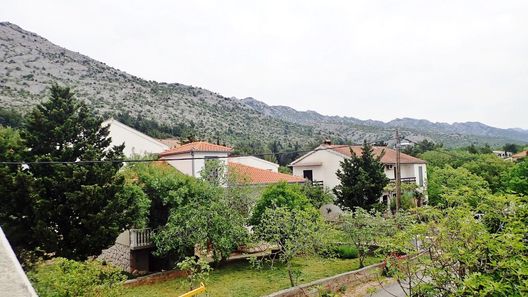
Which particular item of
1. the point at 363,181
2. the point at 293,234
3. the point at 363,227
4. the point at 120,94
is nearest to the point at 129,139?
the point at 293,234

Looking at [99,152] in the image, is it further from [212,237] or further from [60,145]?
[212,237]

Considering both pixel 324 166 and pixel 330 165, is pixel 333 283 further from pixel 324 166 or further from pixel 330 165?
pixel 324 166

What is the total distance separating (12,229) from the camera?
46.3ft

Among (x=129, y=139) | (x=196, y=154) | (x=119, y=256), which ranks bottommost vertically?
(x=119, y=256)

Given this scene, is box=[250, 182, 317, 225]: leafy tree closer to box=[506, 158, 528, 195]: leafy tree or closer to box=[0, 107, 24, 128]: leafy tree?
box=[506, 158, 528, 195]: leafy tree

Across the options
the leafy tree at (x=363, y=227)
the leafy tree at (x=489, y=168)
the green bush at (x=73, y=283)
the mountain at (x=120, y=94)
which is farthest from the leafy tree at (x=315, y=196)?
the mountain at (x=120, y=94)

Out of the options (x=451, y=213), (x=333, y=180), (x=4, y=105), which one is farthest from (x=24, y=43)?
(x=451, y=213)

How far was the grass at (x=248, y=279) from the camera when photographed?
615 inches

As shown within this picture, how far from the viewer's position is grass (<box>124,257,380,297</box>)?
15.6 metres

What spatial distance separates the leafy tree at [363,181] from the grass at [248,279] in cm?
687

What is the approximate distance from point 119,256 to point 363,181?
657 inches

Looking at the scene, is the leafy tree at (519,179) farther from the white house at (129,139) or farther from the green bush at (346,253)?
the white house at (129,139)

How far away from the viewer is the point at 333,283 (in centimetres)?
Result: 1670

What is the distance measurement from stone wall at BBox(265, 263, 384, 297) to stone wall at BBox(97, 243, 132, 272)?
953 cm
